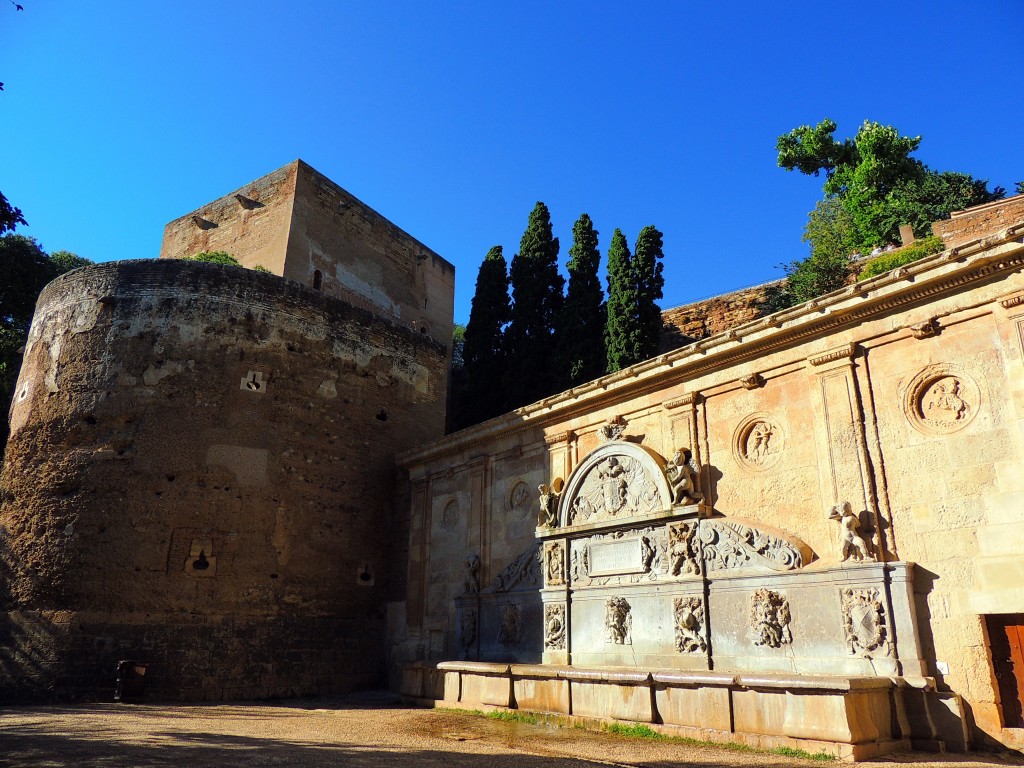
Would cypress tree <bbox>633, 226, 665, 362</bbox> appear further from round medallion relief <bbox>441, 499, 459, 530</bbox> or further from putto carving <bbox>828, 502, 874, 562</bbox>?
putto carving <bbox>828, 502, 874, 562</bbox>

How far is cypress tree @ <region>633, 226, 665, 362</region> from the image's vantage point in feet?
65.9

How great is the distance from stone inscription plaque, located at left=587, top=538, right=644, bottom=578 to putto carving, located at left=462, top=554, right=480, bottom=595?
8.69 ft

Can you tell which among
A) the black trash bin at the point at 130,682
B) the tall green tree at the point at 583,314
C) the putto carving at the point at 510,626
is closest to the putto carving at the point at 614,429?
the putto carving at the point at 510,626

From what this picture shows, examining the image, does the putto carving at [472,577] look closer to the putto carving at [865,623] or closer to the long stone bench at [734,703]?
the long stone bench at [734,703]

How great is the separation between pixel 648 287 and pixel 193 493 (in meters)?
13.2

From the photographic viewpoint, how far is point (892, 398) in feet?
27.1

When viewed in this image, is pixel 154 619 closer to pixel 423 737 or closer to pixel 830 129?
pixel 423 737

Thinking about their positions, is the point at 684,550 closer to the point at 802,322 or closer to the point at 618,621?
the point at 618,621

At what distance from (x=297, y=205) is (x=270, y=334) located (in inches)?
314

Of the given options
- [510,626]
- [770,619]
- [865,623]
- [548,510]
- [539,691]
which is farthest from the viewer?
[510,626]

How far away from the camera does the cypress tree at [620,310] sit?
65.7 ft

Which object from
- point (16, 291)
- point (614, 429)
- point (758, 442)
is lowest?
point (758, 442)

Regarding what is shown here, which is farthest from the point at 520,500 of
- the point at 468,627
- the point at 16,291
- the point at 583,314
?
the point at 16,291

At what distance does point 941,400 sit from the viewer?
7.90m
